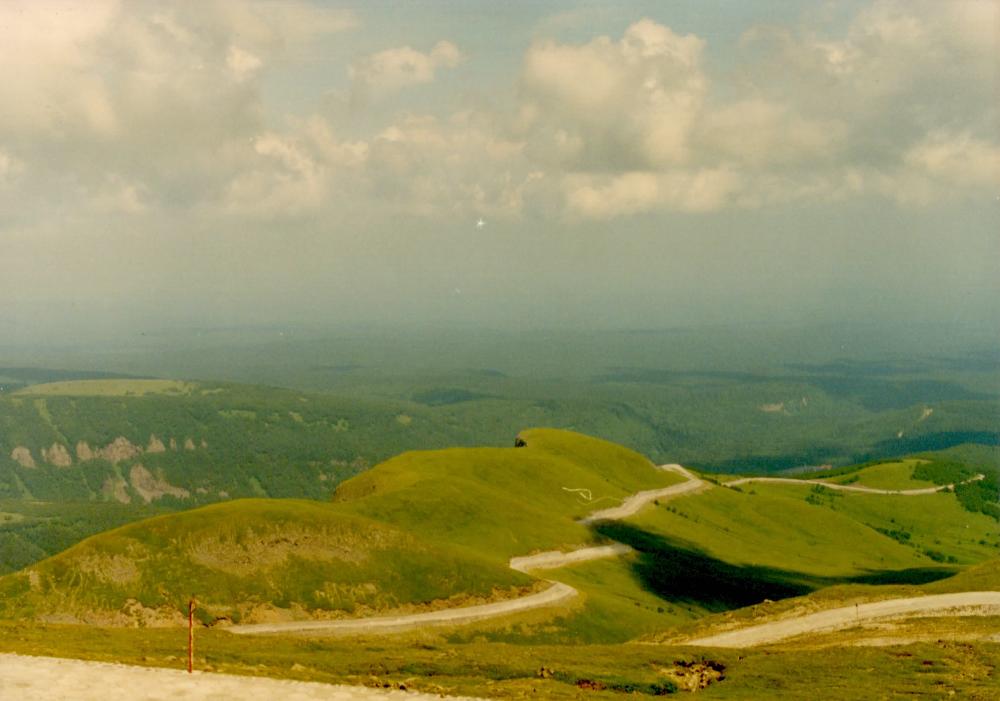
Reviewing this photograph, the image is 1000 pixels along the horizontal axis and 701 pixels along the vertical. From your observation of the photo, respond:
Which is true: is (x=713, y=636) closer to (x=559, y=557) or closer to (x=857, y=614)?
(x=857, y=614)

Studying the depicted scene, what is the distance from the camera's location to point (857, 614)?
80062 millimetres

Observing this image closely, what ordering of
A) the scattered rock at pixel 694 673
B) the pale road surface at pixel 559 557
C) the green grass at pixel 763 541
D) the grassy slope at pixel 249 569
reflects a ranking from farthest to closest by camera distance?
the green grass at pixel 763 541 → the pale road surface at pixel 559 557 → the grassy slope at pixel 249 569 → the scattered rock at pixel 694 673

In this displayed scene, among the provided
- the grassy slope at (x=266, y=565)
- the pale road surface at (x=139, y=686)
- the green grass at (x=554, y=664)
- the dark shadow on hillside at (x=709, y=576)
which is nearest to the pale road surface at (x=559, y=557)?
the grassy slope at (x=266, y=565)

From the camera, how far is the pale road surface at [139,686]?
32281 mm

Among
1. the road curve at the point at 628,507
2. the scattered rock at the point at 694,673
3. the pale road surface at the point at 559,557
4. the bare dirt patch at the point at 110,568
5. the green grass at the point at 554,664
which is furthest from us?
the road curve at the point at 628,507

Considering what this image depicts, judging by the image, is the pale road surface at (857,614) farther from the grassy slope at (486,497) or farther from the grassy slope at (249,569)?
the grassy slope at (486,497)

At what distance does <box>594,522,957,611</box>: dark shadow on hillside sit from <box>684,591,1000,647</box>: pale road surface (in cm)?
4407

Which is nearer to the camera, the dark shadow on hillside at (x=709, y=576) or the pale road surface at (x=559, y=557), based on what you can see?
the pale road surface at (x=559, y=557)

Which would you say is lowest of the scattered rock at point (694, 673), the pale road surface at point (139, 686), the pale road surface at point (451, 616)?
the pale road surface at point (451, 616)

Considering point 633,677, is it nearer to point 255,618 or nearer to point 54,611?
point 255,618

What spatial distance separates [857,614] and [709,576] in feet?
195

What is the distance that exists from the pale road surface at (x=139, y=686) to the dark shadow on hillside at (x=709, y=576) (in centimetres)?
9618

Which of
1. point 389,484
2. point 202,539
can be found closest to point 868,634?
point 202,539

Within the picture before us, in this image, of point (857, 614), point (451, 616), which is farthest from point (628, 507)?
point (857, 614)
